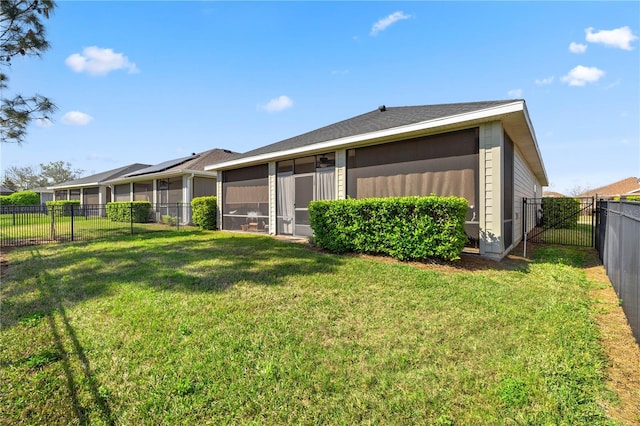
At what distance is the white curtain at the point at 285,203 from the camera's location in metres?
9.52

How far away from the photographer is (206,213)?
12.5m

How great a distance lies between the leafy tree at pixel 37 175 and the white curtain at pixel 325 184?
220ft

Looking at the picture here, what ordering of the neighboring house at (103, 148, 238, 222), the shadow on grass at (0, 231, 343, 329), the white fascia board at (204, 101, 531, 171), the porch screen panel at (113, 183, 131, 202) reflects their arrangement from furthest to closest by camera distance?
1. the porch screen panel at (113, 183, 131, 202)
2. the neighboring house at (103, 148, 238, 222)
3. the white fascia board at (204, 101, 531, 171)
4. the shadow on grass at (0, 231, 343, 329)

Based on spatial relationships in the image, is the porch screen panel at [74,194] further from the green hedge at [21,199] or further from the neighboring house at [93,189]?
the green hedge at [21,199]

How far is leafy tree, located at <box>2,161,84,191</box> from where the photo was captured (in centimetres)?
5141

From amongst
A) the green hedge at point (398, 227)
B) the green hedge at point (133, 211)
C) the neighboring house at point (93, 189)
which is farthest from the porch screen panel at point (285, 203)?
the neighboring house at point (93, 189)

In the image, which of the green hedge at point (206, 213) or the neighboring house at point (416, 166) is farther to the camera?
the green hedge at point (206, 213)

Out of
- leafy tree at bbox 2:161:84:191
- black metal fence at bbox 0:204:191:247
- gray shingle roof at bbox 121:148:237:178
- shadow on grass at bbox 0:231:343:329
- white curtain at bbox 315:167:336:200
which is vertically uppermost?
leafy tree at bbox 2:161:84:191

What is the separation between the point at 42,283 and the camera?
4738mm

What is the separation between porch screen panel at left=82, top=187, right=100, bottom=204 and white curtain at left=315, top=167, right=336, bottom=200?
970 inches

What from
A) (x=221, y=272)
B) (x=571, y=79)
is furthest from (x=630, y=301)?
(x=571, y=79)

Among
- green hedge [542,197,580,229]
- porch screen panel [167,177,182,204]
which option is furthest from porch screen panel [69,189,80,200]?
green hedge [542,197,580,229]

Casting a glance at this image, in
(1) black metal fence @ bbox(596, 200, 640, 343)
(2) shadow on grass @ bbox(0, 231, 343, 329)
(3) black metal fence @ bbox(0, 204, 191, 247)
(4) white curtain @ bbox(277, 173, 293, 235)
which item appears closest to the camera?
(1) black metal fence @ bbox(596, 200, 640, 343)

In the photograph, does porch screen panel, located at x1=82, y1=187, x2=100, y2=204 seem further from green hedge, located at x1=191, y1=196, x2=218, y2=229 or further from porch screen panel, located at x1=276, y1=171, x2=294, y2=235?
porch screen panel, located at x1=276, y1=171, x2=294, y2=235
